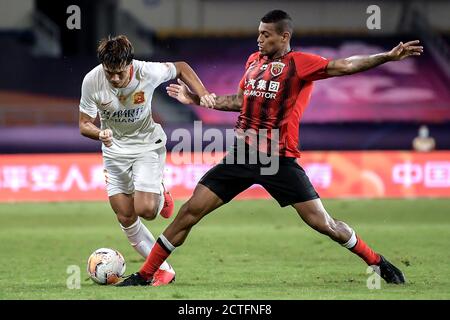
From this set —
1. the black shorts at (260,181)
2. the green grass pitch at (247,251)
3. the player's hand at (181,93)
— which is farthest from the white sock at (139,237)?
the player's hand at (181,93)

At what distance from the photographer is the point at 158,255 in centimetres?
879

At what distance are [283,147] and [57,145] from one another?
13.4 meters

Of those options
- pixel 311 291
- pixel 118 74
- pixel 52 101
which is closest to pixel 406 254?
pixel 311 291

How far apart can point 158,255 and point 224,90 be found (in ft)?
59.8

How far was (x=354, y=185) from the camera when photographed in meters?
19.7

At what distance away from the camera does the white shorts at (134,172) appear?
31.0 ft

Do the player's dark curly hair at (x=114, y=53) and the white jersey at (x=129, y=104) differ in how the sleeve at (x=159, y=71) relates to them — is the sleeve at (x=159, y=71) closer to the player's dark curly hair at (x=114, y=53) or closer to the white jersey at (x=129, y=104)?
the white jersey at (x=129, y=104)

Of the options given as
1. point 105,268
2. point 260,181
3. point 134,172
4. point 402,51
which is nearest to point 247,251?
point 134,172

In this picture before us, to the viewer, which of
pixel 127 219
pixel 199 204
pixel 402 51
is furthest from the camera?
pixel 127 219

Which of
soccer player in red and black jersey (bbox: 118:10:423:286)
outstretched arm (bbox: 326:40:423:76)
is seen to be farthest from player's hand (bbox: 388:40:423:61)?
Answer: soccer player in red and black jersey (bbox: 118:10:423:286)

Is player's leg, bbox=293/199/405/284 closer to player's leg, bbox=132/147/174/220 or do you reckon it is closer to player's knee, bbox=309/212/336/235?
player's knee, bbox=309/212/336/235

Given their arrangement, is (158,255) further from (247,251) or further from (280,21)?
(247,251)

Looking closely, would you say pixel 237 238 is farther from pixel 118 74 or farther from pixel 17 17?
pixel 17 17

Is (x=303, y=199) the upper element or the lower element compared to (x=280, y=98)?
lower
